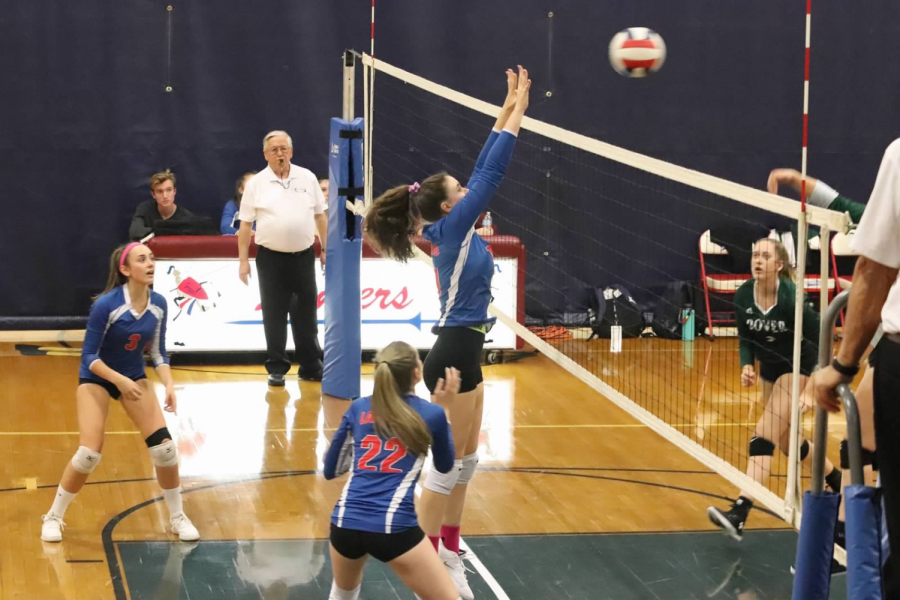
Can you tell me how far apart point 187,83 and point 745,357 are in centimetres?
811

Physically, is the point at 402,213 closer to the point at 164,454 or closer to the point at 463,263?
the point at 463,263

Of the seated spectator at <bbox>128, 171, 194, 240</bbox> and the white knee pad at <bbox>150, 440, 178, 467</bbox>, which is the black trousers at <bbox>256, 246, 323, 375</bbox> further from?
the white knee pad at <bbox>150, 440, 178, 467</bbox>

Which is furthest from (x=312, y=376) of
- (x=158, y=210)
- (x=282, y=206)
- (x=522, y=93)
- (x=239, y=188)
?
(x=522, y=93)

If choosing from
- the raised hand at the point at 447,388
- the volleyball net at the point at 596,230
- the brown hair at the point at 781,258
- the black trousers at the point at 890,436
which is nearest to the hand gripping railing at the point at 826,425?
the black trousers at the point at 890,436

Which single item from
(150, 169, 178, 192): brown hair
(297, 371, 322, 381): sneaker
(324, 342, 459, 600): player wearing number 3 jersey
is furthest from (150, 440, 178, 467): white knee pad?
(150, 169, 178, 192): brown hair

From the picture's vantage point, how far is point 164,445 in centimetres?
593

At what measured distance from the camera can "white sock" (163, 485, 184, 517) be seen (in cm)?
609

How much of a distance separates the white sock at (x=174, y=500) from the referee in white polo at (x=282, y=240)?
3870 millimetres

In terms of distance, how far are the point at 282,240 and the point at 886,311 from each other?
292 inches

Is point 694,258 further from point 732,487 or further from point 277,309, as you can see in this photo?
point 732,487

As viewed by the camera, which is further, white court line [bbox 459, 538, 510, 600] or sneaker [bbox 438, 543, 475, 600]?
white court line [bbox 459, 538, 510, 600]

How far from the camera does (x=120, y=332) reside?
592 cm

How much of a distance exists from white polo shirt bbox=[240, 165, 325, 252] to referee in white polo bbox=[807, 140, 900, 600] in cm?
721

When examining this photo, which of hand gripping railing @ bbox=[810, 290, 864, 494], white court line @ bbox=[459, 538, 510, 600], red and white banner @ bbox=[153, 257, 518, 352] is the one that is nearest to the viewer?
hand gripping railing @ bbox=[810, 290, 864, 494]
